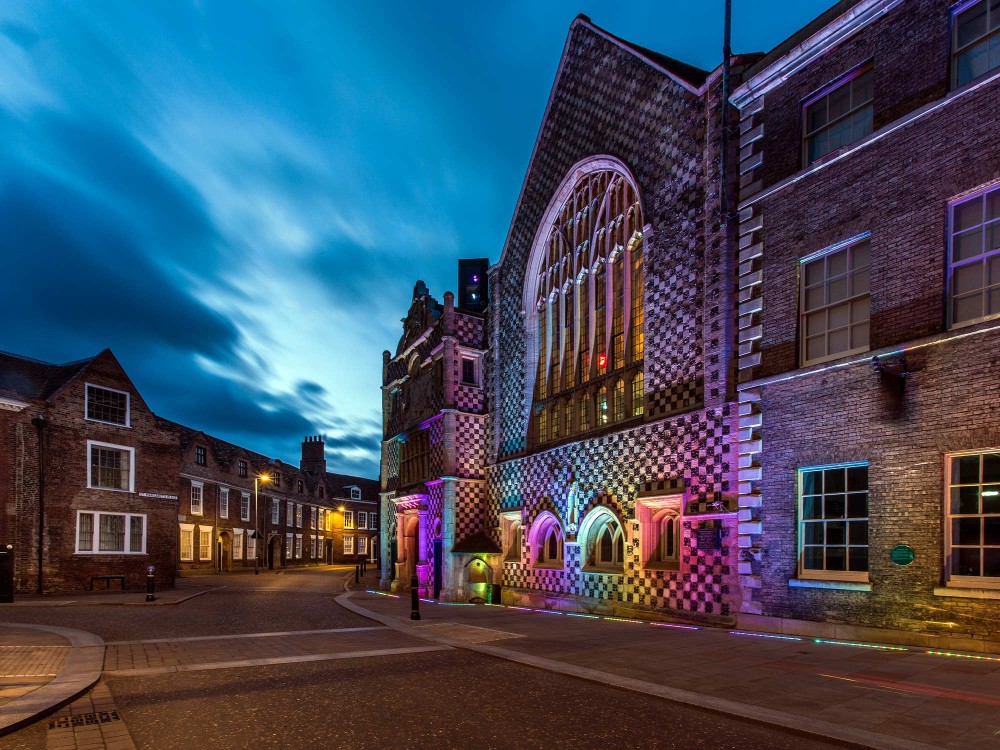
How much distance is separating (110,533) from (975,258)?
27.5 meters

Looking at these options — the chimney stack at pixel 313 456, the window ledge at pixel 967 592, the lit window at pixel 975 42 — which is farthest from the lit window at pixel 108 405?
the chimney stack at pixel 313 456

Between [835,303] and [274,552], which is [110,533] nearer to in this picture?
[835,303]

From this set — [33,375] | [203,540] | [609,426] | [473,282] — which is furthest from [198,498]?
[609,426]

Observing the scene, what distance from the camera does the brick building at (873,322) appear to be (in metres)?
9.19

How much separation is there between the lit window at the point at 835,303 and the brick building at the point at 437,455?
1269 centimetres

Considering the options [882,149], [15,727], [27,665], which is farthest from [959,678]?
[27,665]

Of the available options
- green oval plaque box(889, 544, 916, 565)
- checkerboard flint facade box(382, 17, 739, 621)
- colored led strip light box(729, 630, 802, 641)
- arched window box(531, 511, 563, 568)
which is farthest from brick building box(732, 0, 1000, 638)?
arched window box(531, 511, 563, 568)

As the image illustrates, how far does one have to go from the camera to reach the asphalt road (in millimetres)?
5707

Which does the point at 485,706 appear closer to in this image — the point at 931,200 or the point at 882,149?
the point at 931,200

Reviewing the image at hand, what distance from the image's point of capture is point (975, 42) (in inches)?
375

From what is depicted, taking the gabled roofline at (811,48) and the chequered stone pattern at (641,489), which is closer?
the gabled roofline at (811,48)

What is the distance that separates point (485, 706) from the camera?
6.84 m

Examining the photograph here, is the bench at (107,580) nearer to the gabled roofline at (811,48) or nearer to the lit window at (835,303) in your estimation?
the lit window at (835,303)

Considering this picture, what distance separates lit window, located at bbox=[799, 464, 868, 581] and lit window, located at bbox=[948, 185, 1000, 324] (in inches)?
110
